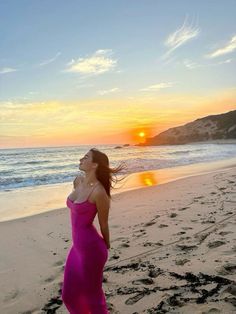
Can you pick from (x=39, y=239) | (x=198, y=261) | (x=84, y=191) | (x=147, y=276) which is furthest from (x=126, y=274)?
(x=39, y=239)

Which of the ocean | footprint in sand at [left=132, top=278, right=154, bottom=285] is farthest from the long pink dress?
the ocean

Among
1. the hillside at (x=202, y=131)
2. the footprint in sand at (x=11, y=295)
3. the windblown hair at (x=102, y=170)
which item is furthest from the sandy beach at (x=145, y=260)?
the hillside at (x=202, y=131)

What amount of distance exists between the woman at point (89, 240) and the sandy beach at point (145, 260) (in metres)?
0.92

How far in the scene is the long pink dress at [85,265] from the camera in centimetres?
341

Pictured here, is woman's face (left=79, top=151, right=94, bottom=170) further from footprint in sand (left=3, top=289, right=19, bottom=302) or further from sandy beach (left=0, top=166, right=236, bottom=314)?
footprint in sand (left=3, top=289, right=19, bottom=302)

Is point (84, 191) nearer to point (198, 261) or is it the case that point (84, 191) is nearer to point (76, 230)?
point (76, 230)

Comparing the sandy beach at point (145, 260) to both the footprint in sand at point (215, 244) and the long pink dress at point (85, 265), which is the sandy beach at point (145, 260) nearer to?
the footprint in sand at point (215, 244)

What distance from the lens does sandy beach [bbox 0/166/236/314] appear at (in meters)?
4.41

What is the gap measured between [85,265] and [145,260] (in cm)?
254

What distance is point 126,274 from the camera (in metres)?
5.28

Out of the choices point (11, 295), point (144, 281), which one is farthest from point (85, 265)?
point (11, 295)

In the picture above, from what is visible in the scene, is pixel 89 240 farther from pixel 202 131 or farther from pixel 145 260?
pixel 202 131

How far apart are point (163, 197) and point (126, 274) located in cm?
662

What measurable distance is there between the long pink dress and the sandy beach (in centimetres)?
89
